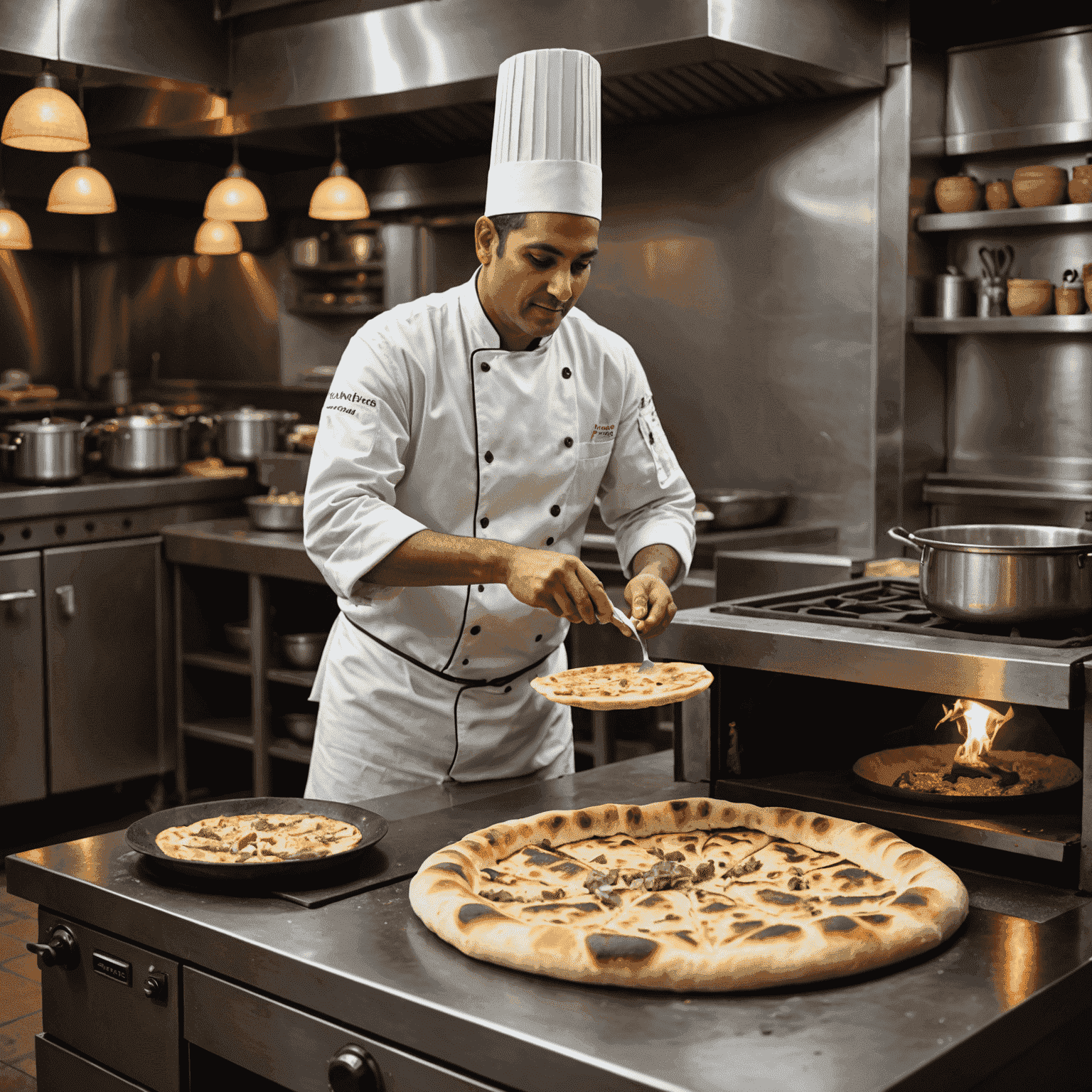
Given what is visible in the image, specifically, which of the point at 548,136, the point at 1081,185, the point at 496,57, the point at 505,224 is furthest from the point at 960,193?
the point at 505,224

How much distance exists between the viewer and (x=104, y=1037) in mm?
1693

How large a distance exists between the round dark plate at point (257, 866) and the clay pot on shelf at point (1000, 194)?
3.33 meters

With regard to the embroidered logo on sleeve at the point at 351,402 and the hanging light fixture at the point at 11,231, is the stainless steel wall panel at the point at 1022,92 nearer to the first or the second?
the embroidered logo on sleeve at the point at 351,402

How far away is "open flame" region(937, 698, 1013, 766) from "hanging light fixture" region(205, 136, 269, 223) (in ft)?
12.1

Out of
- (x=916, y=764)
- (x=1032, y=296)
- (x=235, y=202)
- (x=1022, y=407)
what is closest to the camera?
(x=916, y=764)

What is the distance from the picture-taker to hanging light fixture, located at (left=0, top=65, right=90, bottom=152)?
398 centimetres

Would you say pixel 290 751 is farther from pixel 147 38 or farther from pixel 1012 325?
pixel 1012 325

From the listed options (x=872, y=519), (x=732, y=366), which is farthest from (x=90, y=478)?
(x=872, y=519)

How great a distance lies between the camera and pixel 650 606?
2.05m

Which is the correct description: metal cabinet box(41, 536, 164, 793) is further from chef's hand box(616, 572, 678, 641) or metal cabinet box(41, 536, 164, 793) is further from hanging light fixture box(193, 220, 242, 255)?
chef's hand box(616, 572, 678, 641)

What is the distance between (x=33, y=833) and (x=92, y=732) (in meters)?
0.42

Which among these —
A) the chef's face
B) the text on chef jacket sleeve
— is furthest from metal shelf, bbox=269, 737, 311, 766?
the chef's face

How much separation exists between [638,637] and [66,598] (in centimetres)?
345

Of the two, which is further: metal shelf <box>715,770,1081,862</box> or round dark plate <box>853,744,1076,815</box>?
round dark plate <box>853,744,1076,815</box>
